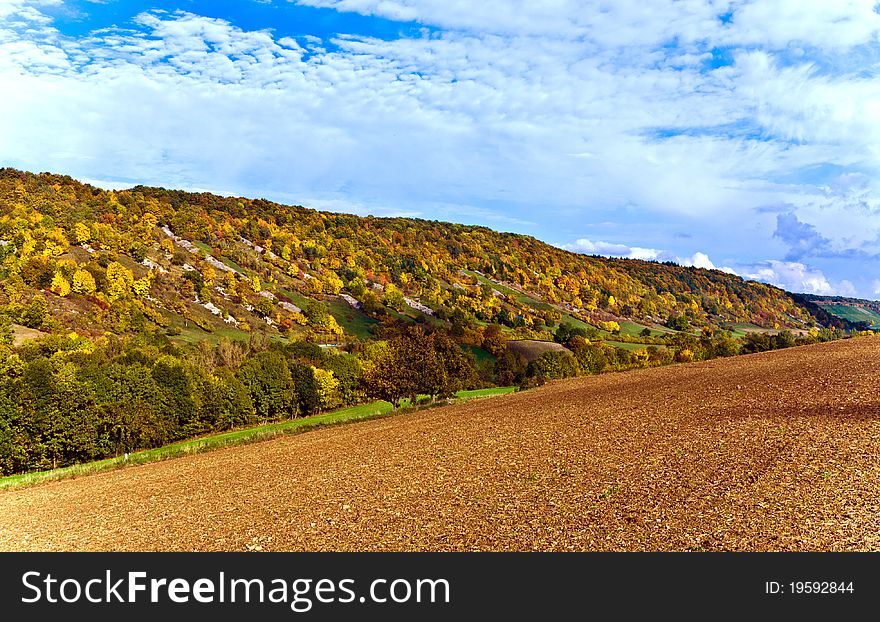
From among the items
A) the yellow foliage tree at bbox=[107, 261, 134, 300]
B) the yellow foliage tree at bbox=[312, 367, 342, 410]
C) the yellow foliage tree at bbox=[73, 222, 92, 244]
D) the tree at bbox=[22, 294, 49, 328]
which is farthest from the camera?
the yellow foliage tree at bbox=[73, 222, 92, 244]

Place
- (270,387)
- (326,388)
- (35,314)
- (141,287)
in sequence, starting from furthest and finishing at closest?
(141,287), (35,314), (326,388), (270,387)

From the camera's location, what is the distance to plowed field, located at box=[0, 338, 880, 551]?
1470 centimetres

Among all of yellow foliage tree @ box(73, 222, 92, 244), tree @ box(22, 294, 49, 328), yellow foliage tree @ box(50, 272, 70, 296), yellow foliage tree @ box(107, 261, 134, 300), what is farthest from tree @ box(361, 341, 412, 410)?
yellow foliage tree @ box(73, 222, 92, 244)

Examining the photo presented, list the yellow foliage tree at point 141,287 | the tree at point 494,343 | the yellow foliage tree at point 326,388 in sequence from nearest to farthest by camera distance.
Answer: the yellow foliage tree at point 326,388
the tree at point 494,343
the yellow foliage tree at point 141,287

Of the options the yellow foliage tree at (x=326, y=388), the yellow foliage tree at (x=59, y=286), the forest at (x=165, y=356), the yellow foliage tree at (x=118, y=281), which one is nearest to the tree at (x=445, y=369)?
the forest at (x=165, y=356)

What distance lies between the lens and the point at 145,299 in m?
170

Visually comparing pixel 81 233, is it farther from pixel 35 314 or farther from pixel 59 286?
pixel 35 314

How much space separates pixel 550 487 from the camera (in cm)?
1897

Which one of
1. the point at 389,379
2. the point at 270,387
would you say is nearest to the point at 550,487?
the point at 389,379

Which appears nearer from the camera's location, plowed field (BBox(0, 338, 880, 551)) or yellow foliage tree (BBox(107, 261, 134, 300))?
plowed field (BBox(0, 338, 880, 551))

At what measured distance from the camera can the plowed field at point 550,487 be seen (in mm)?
14695

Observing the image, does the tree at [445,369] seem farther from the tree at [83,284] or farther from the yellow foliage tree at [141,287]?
the yellow foliage tree at [141,287]

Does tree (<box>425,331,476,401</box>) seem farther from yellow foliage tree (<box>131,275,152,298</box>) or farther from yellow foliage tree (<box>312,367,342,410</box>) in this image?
yellow foliage tree (<box>131,275,152,298</box>)

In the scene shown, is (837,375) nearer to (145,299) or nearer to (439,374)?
(439,374)
